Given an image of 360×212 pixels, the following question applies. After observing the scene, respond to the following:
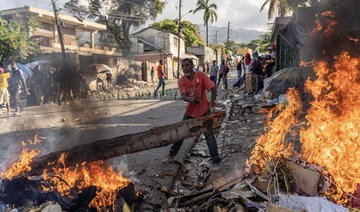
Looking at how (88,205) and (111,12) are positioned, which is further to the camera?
(111,12)

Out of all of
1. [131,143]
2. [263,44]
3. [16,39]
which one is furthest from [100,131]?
[263,44]

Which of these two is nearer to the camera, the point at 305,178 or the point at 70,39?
the point at 305,178

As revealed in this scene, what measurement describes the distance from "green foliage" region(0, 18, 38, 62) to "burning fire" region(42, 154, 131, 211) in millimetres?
13211

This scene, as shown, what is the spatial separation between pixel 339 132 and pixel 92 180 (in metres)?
3.46

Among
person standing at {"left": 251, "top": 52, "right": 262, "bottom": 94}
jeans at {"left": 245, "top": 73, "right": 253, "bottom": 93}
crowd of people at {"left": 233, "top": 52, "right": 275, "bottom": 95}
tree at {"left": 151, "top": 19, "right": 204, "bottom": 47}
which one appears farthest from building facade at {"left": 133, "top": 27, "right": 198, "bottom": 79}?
person standing at {"left": 251, "top": 52, "right": 262, "bottom": 94}

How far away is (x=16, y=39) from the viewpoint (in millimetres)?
14484

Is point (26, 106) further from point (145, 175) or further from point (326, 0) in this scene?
point (326, 0)

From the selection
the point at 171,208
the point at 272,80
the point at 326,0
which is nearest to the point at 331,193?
the point at 171,208

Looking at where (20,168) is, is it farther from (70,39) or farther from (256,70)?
(256,70)

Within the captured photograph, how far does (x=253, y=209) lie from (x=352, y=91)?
A: 11.5 ft

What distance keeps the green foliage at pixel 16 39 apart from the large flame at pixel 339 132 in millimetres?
14357

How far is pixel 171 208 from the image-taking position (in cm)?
318

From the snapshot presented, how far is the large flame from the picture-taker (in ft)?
11.0

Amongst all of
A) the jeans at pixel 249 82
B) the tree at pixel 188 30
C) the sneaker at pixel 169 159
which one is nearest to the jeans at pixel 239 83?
the jeans at pixel 249 82
